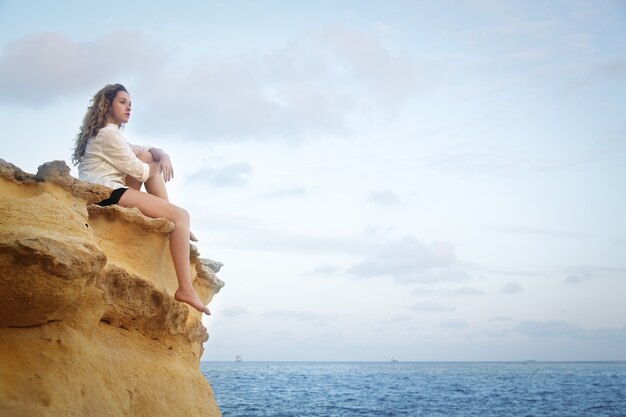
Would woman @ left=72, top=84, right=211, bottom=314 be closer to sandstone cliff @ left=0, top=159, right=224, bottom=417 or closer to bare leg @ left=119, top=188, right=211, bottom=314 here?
bare leg @ left=119, top=188, right=211, bottom=314

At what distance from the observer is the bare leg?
221 inches

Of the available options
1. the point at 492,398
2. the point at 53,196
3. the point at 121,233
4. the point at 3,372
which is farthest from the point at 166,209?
the point at 492,398

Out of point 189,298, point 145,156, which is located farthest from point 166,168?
point 189,298

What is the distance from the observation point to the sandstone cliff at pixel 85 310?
4.00m

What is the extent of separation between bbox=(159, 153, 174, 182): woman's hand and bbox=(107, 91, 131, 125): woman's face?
21.3 inches

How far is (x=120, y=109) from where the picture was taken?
586 cm

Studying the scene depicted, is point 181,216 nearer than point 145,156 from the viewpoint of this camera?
Yes

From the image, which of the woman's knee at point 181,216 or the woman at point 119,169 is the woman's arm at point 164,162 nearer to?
the woman at point 119,169

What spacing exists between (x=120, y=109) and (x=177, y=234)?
1.44 meters

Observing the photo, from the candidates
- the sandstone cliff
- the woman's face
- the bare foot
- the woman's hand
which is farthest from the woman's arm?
the bare foot

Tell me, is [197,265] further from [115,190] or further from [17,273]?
[17,273]

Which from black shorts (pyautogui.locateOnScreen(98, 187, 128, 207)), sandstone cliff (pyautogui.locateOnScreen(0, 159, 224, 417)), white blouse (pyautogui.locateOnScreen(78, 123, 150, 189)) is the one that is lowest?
sandstone cliff (pyautogui.locateOnScreen(0, 159, 224, 417))

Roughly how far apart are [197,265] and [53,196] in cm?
251

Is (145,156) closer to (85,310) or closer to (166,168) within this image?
(166,168)
